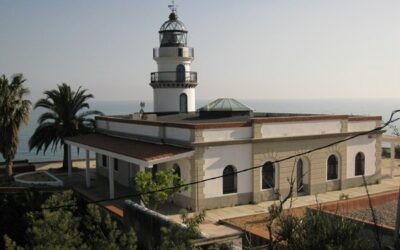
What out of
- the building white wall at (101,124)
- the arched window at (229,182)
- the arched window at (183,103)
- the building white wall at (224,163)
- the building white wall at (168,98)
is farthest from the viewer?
the arched window at (183,103)

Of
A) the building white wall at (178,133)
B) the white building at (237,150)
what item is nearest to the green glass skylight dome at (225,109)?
the white building at (237,150)

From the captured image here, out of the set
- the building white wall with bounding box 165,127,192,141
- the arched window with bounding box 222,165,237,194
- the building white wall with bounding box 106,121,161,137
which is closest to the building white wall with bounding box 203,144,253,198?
the arched window with bounding box 222,165,237,194

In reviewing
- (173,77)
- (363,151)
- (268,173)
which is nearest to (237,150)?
(268,173)

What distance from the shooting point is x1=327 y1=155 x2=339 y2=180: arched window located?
23.9m

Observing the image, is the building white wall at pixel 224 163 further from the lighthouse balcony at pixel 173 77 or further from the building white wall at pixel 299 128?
the lighthouse balcony at pixel 173 77

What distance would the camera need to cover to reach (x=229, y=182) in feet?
69.1

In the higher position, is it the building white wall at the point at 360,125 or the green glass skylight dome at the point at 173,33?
the green glass skylight dome at the point at 173,33

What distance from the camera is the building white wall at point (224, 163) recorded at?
20312mm

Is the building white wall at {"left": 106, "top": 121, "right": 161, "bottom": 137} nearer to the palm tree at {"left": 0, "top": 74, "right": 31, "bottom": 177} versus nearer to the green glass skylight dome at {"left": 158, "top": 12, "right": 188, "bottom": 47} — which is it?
the palm tree at {"left": 0, "top": 74, "right": 31, "bottom": 177}

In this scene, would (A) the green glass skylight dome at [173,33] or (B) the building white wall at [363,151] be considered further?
(A) the green glass skylight dome at [173,33]

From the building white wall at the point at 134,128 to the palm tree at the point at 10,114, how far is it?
485 centimetres

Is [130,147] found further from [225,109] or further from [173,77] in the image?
[173,77]

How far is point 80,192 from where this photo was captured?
24000 millimetres

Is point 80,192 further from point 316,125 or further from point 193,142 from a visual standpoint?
point 316,125
